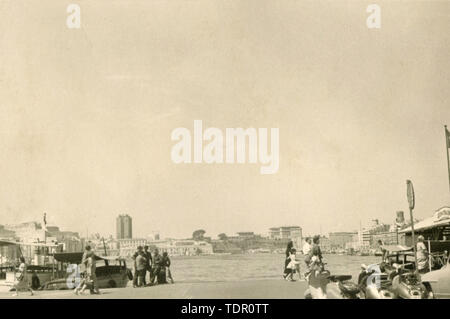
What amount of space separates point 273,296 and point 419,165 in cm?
355

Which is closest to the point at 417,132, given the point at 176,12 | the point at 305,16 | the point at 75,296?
the point at 305,16

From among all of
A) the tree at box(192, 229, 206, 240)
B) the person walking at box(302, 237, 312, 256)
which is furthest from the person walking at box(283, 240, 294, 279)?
the tree at box(192, 229, 206, 240)

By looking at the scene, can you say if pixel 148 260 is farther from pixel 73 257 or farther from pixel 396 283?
pixel 396 283

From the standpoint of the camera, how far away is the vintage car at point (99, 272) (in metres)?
12.3

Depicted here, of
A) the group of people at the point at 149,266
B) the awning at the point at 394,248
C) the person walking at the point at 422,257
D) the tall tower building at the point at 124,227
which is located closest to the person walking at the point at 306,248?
the awning at the point at 394,248

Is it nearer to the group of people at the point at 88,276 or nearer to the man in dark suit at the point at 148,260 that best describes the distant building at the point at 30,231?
the group of people at the point at 88,276

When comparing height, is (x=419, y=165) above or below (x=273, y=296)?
above

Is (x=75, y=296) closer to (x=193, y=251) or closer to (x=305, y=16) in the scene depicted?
(x=193, y=251)

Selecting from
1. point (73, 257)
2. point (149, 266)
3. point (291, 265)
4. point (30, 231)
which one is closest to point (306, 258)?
point (291, 265)

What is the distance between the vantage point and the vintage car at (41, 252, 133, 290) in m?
12.3

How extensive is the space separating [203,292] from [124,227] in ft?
6.24

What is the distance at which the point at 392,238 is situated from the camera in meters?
12.6
